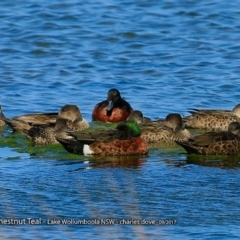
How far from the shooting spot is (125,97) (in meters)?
16.6

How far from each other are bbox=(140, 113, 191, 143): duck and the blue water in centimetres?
21

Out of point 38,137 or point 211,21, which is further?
point 211,21

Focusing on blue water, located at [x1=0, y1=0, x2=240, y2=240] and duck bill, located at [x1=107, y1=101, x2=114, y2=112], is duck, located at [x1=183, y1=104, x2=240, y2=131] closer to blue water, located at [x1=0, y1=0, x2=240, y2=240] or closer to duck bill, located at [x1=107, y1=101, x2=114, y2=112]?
blue water, located at [x1=0, y1=0, x2=240, y2=240]

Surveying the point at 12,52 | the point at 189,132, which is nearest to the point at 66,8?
the point at 12,52

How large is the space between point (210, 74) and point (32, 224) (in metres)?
9.27

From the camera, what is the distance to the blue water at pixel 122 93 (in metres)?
9.69

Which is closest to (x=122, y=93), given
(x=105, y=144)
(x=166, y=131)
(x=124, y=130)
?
(x=166, y=131)

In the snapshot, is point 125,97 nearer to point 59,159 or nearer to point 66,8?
point 59,159

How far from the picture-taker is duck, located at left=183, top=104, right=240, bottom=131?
14172mm

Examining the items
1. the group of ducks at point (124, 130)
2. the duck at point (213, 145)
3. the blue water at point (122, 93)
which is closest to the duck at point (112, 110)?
the group of ducks at point (124, 130)

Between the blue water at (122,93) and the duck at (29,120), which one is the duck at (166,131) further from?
the duck at (29,120)

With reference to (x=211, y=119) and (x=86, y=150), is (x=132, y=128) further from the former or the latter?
(x=211, y=119)

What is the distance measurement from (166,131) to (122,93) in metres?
3.69

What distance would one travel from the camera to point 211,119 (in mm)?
14164
